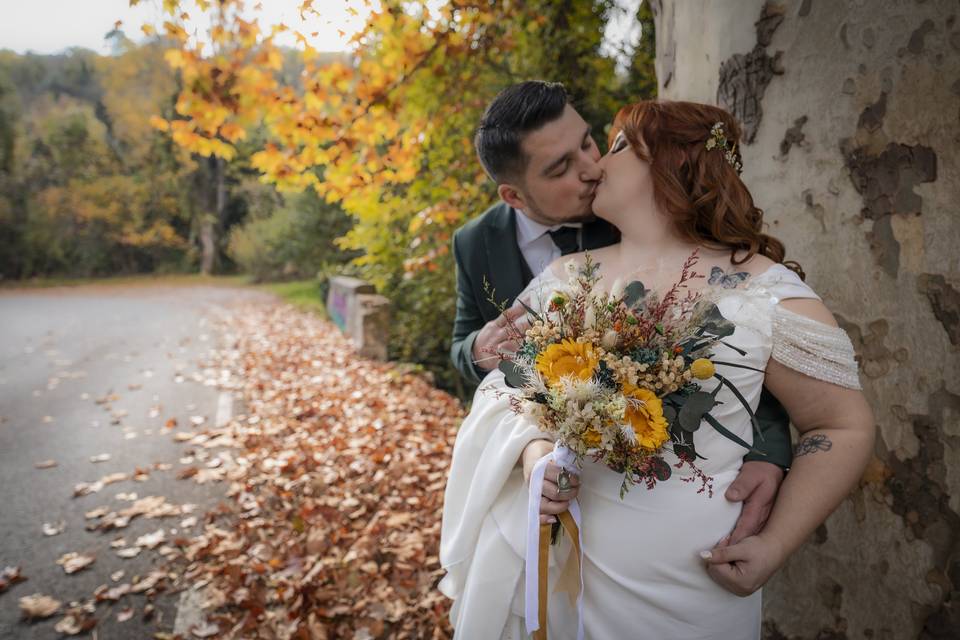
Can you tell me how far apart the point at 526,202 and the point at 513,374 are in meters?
1.21

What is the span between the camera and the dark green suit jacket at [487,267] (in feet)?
8.25

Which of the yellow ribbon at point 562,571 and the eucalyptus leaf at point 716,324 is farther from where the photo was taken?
the yellow ribbon at point 562,571

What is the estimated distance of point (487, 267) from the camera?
9.26 ft

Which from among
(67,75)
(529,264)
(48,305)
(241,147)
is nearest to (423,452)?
(529,264)

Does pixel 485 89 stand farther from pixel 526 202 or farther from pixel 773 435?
pixel 773 435

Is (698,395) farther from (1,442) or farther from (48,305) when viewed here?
(48,305)

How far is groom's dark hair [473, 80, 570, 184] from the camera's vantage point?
94.6 inches

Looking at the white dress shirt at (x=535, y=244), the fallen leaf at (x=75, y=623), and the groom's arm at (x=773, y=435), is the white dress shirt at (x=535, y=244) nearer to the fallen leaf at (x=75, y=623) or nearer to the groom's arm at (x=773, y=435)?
the groom's arm at (x=773, y=435)

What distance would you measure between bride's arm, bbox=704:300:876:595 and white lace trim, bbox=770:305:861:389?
3 cm

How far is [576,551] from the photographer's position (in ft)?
5.49

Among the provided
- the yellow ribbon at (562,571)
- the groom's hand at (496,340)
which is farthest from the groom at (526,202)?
the yellow ribbon at (562,571)

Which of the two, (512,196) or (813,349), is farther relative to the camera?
(512,196)

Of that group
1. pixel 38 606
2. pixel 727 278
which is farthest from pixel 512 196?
pixel 38 606

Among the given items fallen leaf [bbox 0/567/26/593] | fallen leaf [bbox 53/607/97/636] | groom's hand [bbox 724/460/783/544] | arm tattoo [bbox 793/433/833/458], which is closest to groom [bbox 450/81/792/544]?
groom's hand [bbox 724/460/783/544]
